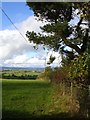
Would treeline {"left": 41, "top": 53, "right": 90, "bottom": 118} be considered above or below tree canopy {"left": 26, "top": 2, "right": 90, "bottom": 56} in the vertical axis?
below

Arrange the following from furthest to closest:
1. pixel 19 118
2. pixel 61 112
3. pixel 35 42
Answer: pixel 35 42, pixel 61 112, pixel 19 118

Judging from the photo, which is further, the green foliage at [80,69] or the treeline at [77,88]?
the green foliage at [80,69]

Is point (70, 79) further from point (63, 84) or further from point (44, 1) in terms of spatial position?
point (44, 1)

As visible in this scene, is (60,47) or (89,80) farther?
(60,47)

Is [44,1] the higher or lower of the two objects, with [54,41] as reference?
higher

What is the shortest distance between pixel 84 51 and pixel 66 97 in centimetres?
208

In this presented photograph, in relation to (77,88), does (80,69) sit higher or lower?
higher

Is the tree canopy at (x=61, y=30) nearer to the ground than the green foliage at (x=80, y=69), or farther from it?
farther from it

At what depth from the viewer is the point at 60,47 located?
54.1 ft

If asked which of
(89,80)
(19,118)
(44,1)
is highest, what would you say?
(44,1)

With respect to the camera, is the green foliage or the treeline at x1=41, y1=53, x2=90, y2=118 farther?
the green foliage

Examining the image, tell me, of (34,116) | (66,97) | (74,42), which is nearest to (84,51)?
→ (74,42)

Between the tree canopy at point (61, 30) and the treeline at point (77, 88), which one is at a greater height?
the tree canopy at point (61, 30)

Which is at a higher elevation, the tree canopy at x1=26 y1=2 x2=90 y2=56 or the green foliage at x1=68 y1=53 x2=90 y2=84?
the tree canopy at x1=26 y1=2 x2=90 y2=56
